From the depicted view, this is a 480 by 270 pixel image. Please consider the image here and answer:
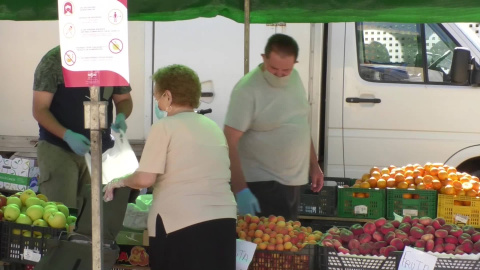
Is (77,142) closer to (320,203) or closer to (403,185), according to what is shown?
(320,203)

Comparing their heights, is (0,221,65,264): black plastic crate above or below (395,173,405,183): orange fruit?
below

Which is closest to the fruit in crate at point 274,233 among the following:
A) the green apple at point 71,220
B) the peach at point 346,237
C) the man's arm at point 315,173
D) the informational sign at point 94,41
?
the peach at point 346,237

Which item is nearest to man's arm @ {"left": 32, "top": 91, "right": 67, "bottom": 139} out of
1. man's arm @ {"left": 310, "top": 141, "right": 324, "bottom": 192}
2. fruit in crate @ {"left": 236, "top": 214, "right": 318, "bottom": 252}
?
fruit in crate @ {"left": 236, "top": 214, "right": 318, "bottom": 252}

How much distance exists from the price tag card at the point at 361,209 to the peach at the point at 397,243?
1.82 metres

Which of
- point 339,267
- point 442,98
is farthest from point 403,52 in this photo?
point 339,267

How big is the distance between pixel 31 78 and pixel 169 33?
147 cm

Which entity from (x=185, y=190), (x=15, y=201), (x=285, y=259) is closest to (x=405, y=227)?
(x=285, y=259)

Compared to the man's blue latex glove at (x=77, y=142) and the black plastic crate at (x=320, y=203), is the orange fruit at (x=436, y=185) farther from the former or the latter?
the man's blue latex glove at (x=77, y=142)

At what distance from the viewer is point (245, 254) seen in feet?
14.6

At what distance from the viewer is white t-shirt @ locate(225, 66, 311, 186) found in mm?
4961

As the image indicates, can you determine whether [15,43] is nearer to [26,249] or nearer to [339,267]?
[26,249]

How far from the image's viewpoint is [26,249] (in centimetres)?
449

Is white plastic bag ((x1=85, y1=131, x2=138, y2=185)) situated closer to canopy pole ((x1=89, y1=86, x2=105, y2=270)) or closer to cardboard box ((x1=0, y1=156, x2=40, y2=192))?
canopy pole ((x1=89, y1=86, x2=105, y2=270))

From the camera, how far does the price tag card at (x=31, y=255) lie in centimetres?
446
